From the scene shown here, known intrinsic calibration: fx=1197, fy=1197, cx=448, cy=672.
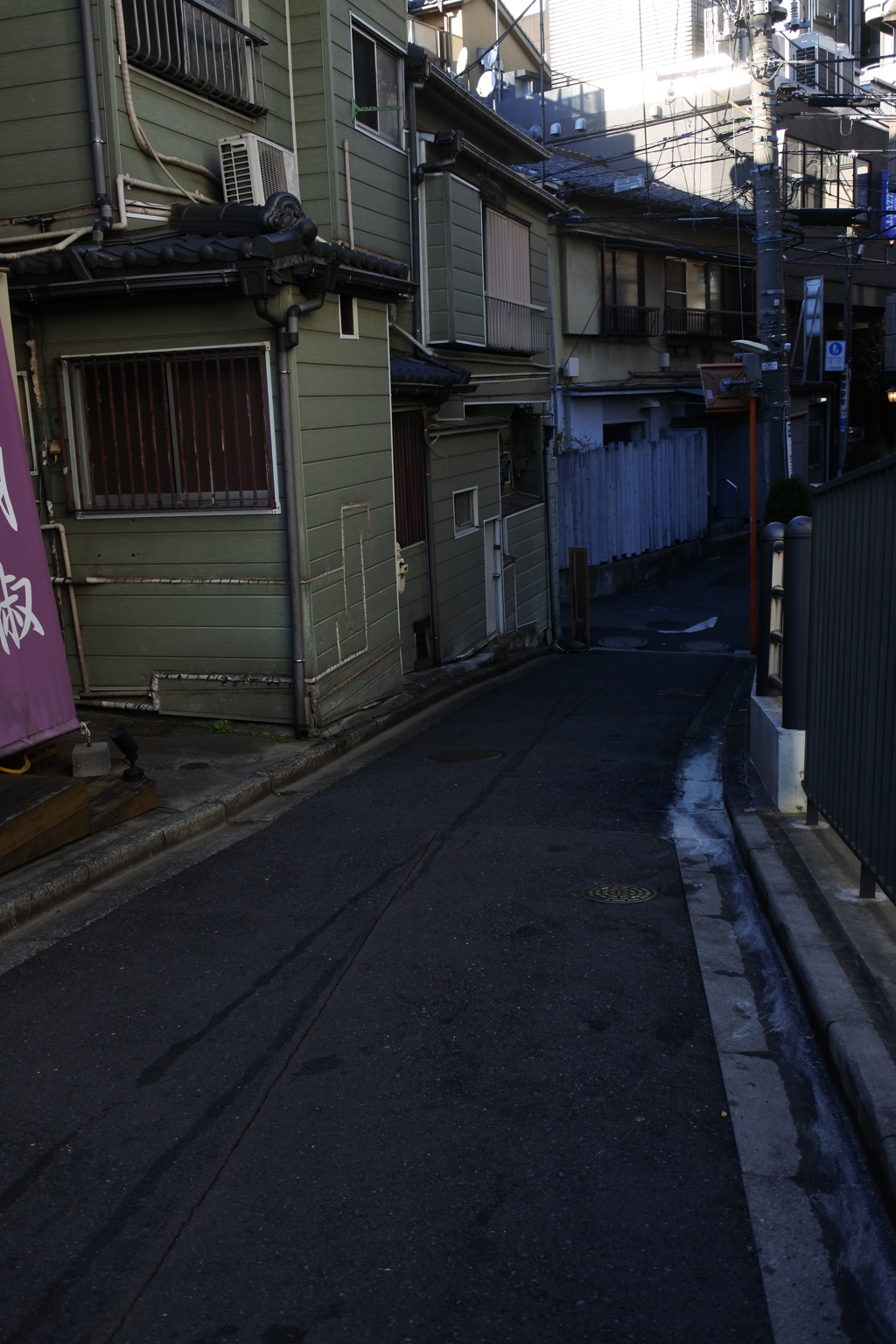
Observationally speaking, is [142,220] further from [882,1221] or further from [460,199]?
[882,1221]

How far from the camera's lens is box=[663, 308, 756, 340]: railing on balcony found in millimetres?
32469

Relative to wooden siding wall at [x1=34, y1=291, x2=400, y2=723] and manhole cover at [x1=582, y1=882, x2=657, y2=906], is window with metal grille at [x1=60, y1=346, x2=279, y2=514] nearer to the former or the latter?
wooden siding wall at [x1=34, y1=291, x2=400, y2=723]

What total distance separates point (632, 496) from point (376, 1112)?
80.4 ft

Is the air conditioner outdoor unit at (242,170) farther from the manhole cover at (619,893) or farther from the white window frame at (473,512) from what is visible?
the manhole cover at (619,893)

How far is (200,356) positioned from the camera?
10547 millimetres

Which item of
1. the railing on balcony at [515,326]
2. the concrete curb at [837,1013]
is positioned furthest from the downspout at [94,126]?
the railing on balcony at [515,326]

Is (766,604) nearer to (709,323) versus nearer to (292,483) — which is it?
(292,483)

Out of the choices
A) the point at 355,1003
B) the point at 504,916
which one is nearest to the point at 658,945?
the point at 504,916

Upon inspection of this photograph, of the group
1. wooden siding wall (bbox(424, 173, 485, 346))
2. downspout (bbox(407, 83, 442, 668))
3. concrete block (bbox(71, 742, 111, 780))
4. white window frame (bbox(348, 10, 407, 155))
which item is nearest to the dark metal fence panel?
concrete block (bbox(71, 742, 111, 780))

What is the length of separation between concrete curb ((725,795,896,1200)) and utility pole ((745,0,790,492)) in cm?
1195

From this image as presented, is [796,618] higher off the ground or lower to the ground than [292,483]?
lower

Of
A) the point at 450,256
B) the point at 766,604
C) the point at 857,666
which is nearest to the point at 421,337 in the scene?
the point at 450,256

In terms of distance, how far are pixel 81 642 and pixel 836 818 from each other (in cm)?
739

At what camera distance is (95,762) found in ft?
28.0
